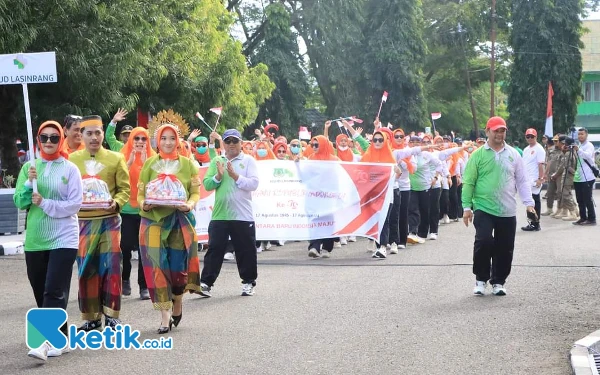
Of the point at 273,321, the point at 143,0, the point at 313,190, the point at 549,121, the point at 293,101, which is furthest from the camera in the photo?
the point at 293,101

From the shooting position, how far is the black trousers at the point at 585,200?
20.6m

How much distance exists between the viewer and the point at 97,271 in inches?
332

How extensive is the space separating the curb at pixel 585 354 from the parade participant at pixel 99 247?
373 centimetres

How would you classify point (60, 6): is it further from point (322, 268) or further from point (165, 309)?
point (165, 309)

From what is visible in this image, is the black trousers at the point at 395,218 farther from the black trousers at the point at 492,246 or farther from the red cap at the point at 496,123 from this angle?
the red cap at the point at 496,123

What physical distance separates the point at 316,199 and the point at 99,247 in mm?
7311

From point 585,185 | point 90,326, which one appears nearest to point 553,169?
point 585,185

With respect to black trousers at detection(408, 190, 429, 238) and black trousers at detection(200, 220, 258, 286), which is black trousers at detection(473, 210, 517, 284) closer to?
black trousers at detection(200, 220, 258, 286)

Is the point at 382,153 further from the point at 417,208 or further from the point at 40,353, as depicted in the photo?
the point at 40,353

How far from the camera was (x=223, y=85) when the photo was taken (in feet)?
95.8

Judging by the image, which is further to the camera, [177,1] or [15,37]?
[177,1]

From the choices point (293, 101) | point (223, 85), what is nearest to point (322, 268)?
point (223, 85)

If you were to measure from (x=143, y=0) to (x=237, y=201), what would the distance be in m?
13.8

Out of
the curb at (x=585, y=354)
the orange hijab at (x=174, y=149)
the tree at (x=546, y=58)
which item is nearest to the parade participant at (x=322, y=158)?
the orange hijab at (x=174, y=149)
